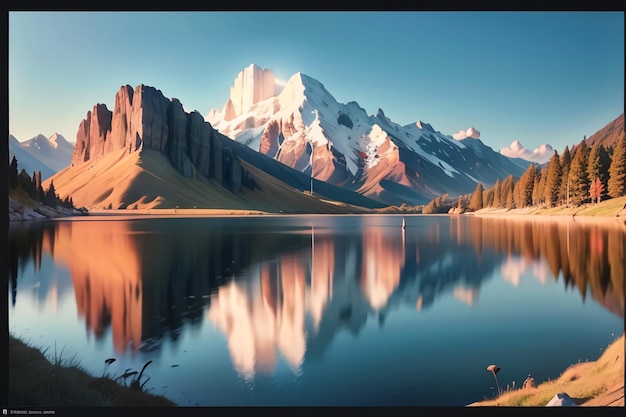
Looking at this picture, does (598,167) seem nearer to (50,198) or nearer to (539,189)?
(539,189)

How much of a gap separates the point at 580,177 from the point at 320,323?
376 ft

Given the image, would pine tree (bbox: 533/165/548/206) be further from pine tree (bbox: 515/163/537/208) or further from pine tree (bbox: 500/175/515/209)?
pine tree (bbox: 500/175/515/209)

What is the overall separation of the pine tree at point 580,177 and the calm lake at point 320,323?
3208 inches

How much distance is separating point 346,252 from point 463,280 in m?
20.3

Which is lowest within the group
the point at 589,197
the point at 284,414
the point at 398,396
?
the point at 398,396

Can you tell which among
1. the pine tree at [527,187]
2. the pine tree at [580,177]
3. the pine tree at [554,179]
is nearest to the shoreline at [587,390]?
the pine tree at [580,177]

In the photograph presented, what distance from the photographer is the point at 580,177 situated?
365ft

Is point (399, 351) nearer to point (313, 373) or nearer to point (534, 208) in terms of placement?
point (313, 373)

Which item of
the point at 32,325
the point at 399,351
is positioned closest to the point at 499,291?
the point at 399,351

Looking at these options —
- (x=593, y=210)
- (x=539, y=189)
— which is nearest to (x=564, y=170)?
(x=593, y=210)

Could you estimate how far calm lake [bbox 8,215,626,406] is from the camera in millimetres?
13952

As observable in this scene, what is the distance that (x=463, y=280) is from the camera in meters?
33.0

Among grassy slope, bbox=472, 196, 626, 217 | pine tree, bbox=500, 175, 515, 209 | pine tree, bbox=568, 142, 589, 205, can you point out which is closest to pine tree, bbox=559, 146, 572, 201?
grassy slope, bbox=472, 196, 626, 217

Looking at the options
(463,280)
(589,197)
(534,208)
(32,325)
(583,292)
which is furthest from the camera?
(534,208)
